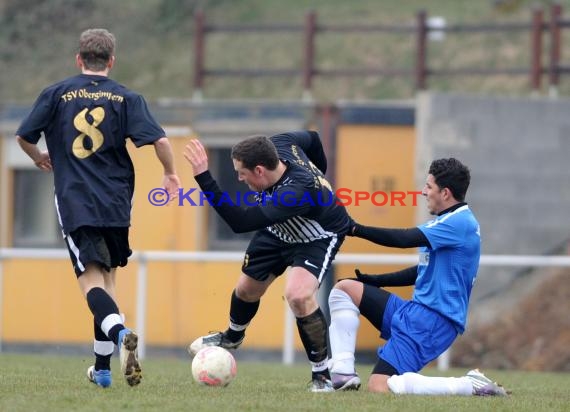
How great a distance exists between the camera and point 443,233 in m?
8.11

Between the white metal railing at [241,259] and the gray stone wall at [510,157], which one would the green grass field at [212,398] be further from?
the gray stone wall at [510,157]

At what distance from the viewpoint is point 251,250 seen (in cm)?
896

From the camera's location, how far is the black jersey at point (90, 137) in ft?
25.9

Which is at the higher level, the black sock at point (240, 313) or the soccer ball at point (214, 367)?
the black sock at point (240, 313)

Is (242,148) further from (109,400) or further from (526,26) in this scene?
(526,26)

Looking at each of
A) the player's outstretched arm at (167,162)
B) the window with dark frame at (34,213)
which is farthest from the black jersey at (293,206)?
the window with dark frame at (34,213)

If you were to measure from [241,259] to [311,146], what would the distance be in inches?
244

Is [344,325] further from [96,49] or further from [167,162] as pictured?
[96,49]

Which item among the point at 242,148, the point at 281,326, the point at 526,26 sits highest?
the point at 526,26

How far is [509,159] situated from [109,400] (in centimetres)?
975

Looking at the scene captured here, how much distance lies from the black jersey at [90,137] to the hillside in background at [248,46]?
1398 centimetres

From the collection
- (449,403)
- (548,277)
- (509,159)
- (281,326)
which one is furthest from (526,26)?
(449,403)

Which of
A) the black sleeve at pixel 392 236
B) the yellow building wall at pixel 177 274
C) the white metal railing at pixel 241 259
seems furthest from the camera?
the yellow building wall at pixel 177 274

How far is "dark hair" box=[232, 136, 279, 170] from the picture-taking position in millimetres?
8047
